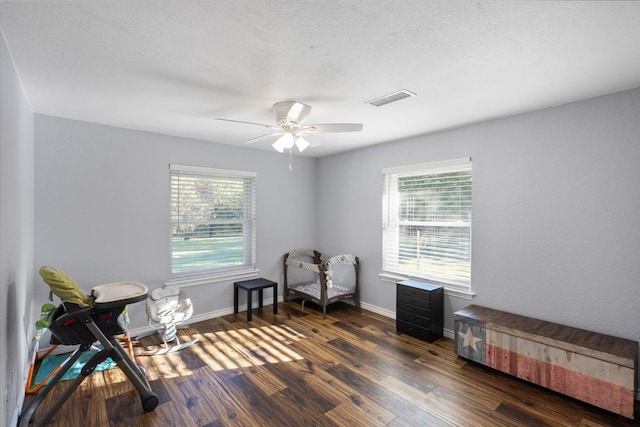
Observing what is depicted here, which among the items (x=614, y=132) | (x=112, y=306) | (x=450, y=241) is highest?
(x=614, y=132)

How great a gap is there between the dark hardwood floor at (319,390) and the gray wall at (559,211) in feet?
2.42

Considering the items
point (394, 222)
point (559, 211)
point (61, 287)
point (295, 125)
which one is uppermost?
point (295, 125)

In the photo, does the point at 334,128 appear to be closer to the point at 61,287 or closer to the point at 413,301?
the point at 413,301

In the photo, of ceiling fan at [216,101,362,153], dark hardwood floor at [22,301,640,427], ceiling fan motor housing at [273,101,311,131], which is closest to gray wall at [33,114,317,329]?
dark hardwood floor at [22,301,640,427]

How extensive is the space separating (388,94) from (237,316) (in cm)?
347

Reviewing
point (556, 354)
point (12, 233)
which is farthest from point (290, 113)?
point (556, 354)

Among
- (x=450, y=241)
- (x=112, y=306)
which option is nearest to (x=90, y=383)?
(x=112, y=306)

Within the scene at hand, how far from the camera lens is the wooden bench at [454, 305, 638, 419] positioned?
7.07 ft

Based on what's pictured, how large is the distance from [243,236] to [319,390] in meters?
2.64

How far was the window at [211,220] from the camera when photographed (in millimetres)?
3986

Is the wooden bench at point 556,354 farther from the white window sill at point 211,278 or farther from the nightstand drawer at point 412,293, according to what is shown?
the white window sill at point 211,278

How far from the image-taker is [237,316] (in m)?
4.27

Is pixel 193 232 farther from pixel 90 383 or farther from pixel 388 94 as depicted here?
pixel 388 94

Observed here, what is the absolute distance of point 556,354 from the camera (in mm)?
2414
